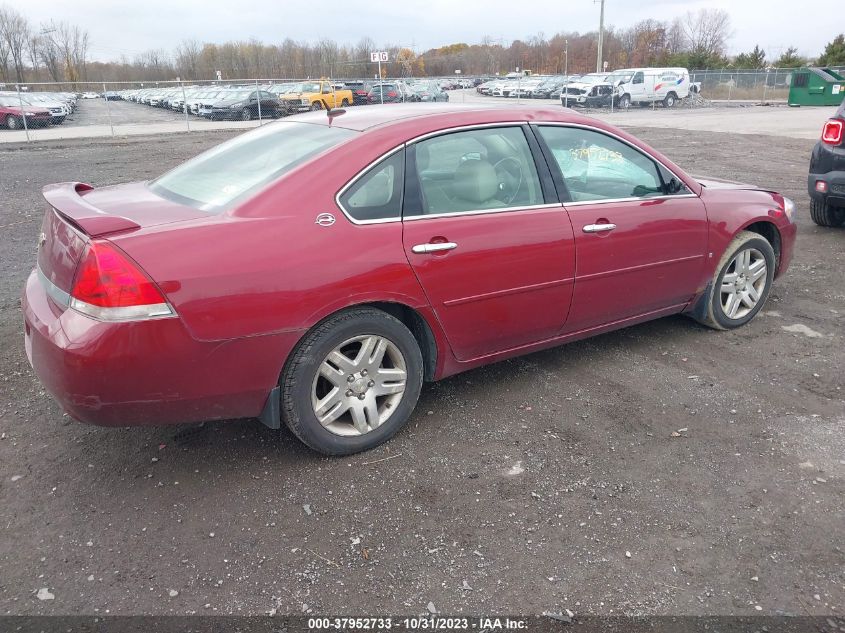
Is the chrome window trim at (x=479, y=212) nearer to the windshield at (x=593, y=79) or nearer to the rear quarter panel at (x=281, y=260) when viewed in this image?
the rear quarter panel at (x=281, y=260)

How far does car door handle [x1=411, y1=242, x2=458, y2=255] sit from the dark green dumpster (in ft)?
129

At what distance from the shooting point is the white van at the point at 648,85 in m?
35.0

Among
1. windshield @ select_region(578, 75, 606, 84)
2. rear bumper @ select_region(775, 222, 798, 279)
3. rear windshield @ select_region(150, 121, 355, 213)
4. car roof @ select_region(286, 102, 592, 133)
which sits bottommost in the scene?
rear bumper @ select_region(775, 222, 798, 279)

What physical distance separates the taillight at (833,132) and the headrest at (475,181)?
17.5 ft

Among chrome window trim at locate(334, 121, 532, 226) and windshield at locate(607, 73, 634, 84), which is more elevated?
windshield at locate(607, 73, 634, 84)

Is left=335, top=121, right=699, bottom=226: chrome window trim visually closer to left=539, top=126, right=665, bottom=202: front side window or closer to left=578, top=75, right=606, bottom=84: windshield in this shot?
left=539, top=126, right=665, bottom=202: front side window

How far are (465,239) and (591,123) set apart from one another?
1.31 meters

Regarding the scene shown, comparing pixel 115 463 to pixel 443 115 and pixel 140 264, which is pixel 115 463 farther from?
pixel 443 115

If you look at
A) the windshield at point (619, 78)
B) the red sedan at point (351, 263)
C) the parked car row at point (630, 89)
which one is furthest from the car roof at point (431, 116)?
the windshield at point (619, 78)

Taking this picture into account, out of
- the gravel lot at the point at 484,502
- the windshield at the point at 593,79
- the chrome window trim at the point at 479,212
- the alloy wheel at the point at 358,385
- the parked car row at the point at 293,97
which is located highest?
the windshield at the point at 593,79

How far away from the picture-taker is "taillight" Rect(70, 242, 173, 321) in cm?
263

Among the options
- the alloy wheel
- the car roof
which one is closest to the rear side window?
the car roof

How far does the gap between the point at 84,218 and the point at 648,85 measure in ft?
122

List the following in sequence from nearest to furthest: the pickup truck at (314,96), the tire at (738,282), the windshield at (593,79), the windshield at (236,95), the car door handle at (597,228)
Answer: the car door handle at (597,228), the tire at (738,282), the windshield at (236,95), the pickup truck at (314,96), the windshield at (593,79)
